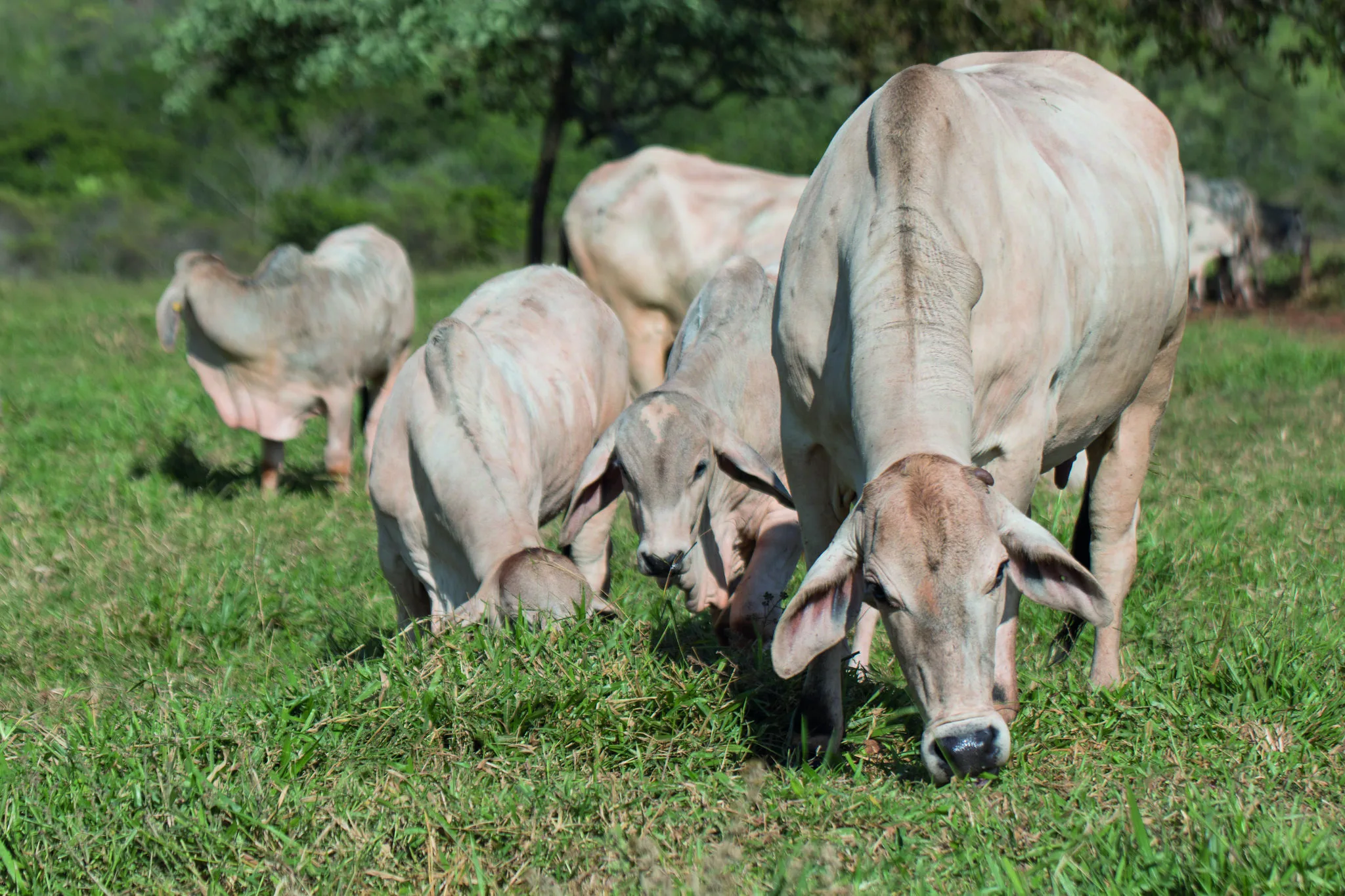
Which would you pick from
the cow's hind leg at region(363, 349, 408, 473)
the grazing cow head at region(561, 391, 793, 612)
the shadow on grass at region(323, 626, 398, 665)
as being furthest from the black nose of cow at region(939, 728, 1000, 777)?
the cow's hind leg at region(363, 349, 408, 473)

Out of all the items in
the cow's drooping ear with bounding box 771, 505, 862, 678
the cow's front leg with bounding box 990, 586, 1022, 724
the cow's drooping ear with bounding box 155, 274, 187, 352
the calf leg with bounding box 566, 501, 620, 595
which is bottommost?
the cow's drooping ear with bounding box 155, 274, 187, 352

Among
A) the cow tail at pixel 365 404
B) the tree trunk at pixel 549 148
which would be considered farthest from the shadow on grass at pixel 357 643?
the tree trunk at pixel 549 148

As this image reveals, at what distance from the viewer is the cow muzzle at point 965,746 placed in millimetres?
3189

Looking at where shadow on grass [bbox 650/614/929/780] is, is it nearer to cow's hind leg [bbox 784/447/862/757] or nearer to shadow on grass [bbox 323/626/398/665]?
cow's hind leg [bbox 784/447/862/757]

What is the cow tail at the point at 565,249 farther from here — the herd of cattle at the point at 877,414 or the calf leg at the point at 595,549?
the calf leg at the point at 595,549

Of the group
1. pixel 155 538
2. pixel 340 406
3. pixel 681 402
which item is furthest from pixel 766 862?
pixel 340 406

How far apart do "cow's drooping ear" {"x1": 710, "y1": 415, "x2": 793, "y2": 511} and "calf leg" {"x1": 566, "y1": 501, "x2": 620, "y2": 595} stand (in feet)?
1.98

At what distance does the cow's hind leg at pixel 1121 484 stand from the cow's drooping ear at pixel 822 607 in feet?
6.83

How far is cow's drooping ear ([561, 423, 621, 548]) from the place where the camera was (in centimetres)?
501

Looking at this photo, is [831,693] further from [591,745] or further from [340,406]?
[340,406]

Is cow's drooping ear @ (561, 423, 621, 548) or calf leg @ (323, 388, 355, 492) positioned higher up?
cow's drooping ear @ (561, 423, 621, 548)

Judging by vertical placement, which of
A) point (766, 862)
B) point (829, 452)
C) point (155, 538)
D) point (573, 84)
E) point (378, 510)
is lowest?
point (573, 84)

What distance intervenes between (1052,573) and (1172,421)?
7.06 metres

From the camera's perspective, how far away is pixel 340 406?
9.51 m
